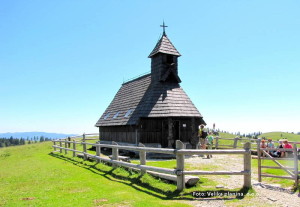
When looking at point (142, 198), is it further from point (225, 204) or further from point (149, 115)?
point (149, 115)

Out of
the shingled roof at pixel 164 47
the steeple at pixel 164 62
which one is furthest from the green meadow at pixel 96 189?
the shingled roof at pixel 164 47

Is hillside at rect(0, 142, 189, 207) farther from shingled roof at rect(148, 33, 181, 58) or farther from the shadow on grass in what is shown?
shingled roof at rect(148, 33, 181, 58)

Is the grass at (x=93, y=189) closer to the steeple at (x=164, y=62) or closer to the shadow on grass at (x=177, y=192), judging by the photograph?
the shadow on grass at (x=177, y=192)

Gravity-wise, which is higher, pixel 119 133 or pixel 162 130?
pixel 162 130

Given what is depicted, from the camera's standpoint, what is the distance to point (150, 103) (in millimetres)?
22047

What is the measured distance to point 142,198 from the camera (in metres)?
8.63

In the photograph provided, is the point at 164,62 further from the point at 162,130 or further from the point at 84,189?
the point at 84,189

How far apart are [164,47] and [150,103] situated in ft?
19.6

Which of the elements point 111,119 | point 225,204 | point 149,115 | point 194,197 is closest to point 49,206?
point 194,197

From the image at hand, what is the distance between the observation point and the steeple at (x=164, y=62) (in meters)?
24.0

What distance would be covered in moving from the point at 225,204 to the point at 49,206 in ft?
17.5

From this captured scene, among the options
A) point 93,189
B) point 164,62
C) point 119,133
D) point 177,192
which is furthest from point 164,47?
point 177,192

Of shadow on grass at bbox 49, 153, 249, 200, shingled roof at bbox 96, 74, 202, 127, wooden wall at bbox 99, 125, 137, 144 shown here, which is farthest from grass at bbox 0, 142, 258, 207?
wooden wall at bbox 99, 125, 137, 144

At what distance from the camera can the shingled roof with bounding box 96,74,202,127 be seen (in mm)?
21406
